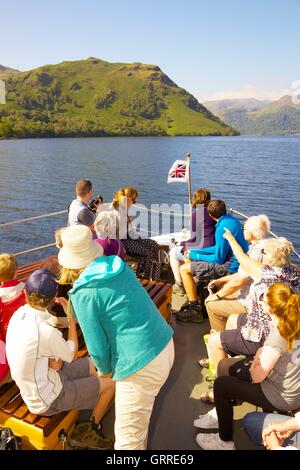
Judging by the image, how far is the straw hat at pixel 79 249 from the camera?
8.82 feet

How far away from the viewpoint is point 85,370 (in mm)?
3293

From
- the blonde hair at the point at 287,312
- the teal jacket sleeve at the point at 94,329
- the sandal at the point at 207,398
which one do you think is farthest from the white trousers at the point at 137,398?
the sandal at the point at 207,398

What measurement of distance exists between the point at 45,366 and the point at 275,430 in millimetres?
1787

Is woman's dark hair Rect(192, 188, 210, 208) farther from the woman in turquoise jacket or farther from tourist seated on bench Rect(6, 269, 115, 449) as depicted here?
the woman in turquoise jacket

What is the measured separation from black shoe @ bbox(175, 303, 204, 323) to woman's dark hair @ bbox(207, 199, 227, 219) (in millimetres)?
1398

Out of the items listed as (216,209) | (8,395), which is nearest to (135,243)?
(216,209)

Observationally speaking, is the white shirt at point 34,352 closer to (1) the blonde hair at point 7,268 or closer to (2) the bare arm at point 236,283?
(1) the blonde hair at point 7,268

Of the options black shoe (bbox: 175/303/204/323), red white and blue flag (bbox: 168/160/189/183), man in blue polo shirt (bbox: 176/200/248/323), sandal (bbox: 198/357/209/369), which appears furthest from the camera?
red white and blue flag (bbox: 168/160/189/183)

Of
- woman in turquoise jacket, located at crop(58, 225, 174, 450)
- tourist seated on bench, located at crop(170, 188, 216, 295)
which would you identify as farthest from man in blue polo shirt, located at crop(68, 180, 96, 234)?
woman in turquoise jacket, located at crop(58, 225, 174, 450)

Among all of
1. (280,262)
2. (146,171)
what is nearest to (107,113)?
(146,171)

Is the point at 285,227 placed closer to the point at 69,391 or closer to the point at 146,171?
the point at 69,391

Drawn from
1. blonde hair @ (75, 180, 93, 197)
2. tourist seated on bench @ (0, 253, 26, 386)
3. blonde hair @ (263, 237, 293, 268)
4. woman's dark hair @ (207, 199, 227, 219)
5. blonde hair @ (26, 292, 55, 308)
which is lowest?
tourist seated on bench @ (0, 253, 26, 386)

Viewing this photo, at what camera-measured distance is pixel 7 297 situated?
3.29m

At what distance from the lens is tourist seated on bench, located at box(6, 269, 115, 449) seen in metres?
2.65
